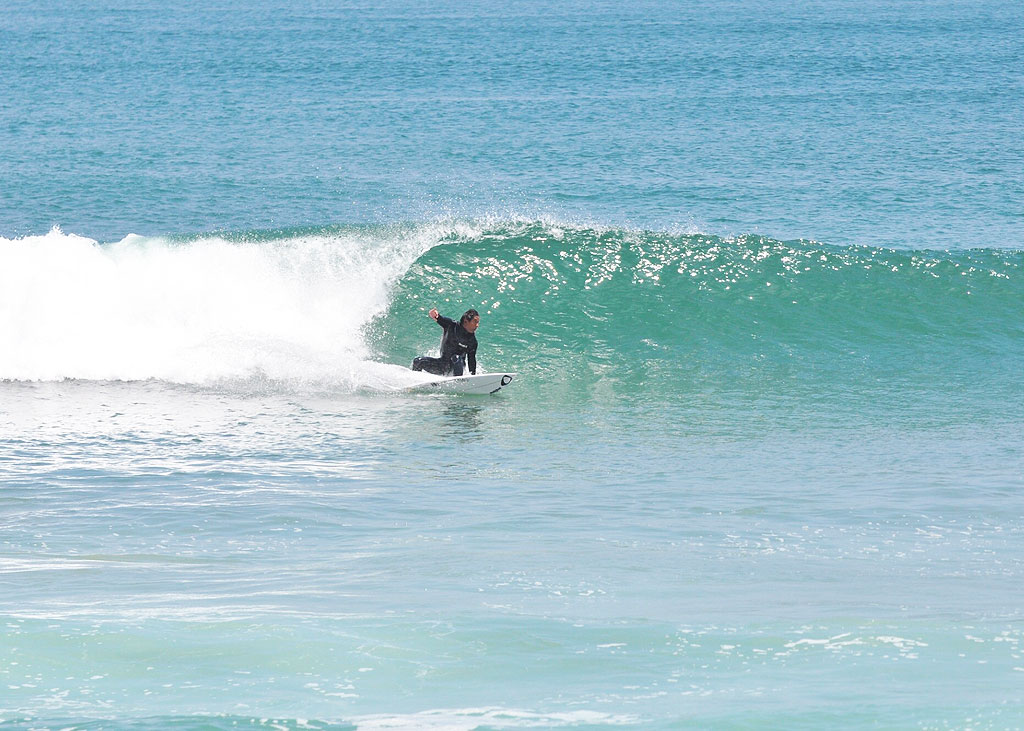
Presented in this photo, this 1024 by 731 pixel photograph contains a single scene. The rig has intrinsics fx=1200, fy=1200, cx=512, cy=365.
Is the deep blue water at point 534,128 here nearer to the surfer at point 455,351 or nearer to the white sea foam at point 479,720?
the surfer at point 455,351

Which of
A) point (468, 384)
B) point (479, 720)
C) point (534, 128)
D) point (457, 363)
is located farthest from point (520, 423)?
point (534, 128)

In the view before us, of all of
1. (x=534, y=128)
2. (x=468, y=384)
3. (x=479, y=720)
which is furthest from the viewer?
(x=534, y=128)

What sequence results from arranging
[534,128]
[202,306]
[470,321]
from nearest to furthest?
[470,321], [202,306], [534,128]

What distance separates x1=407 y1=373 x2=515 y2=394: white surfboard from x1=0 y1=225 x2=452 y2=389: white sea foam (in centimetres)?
41

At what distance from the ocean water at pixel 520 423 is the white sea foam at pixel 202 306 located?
68mm

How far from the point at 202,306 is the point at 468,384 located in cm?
499

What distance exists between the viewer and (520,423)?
12.3 m

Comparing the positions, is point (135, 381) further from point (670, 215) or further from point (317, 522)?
point (670, 215)

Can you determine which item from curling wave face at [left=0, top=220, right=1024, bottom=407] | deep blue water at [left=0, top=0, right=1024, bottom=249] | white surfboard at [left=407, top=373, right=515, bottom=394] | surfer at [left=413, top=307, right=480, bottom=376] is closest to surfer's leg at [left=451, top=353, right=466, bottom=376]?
surfer at [left=413, top=307, right=480, bottom=376]

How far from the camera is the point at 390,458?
10805 millimetres

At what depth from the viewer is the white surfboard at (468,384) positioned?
13453 mm

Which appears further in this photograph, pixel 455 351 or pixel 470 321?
pixel 455 351

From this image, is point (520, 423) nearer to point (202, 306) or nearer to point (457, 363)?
point (457, 363)

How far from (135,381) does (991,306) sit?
1169 cm
